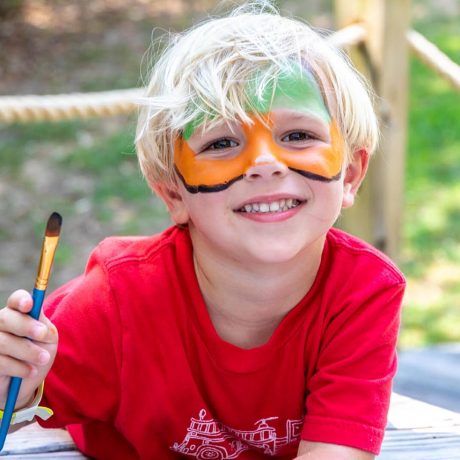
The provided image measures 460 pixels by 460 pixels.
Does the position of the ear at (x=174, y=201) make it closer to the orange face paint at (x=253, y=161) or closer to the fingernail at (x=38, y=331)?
the orange face paint at (x=253, y=161)

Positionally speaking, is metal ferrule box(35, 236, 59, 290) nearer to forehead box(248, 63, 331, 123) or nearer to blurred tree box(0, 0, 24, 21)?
forehead box(248, 63, 331, 123)

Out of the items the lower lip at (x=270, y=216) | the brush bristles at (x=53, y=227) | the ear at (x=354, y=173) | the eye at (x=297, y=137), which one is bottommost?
the brush bristles at (x=53, y=227)

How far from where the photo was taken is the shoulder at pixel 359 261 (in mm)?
1733

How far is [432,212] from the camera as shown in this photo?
5.55 metres

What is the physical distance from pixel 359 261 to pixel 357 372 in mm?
226

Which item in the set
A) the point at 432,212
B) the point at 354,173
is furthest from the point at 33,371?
the point at 432,212

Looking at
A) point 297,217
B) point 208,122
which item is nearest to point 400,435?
point 297,217

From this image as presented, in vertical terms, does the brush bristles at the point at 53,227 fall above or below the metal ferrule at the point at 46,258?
above

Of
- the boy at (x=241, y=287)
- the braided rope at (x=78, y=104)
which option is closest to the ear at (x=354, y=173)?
the boy at (x=241, y=287)

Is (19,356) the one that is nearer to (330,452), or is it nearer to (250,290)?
(250,290)

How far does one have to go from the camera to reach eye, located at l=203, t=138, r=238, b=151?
1.60 meters

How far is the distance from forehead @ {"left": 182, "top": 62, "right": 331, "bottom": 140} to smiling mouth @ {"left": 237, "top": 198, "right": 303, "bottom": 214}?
158 mm

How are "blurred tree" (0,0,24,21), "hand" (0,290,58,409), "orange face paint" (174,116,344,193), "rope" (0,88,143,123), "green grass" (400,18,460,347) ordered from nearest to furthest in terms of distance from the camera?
1. "hand" (0,290,58,409)
2. "orange face paint" (174,116,344,193)
3. "rope" (0,88,143,123)
4. "green grass" (400,18,460,347)
5. "blurred tree" (0,0,24,21)

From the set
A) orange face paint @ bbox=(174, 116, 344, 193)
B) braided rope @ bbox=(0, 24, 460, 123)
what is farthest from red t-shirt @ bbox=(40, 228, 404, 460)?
braided rope @ bbox=(0, 24, 460, 123)
